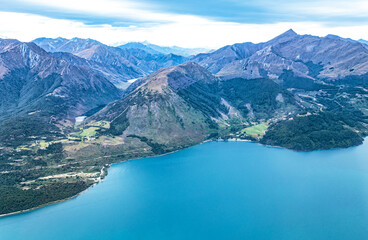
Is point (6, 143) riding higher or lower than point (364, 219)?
lower

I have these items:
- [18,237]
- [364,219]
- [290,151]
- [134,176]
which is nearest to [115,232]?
[18,237]

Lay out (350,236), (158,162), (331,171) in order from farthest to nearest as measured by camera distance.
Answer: (158,162), (331,171), (350,236)

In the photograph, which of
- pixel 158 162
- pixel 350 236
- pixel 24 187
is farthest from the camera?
pixel 158 162

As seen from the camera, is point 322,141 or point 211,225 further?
point 322,141

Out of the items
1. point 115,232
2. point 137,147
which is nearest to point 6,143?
point 137,147

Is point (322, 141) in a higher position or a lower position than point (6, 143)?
higher

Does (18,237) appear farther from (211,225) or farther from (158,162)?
(158,162)

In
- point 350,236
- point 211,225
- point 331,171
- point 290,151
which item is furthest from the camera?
point 290,151

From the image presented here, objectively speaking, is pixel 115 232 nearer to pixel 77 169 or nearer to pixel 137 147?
pixel 77 169

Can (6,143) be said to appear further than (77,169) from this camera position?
Yes
